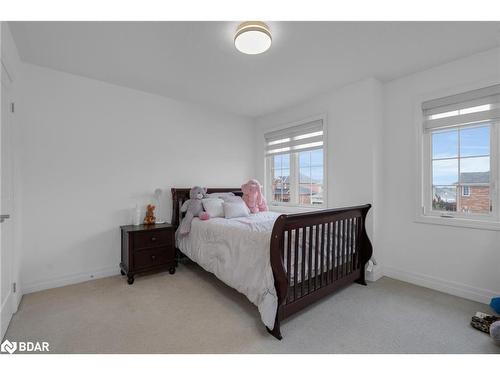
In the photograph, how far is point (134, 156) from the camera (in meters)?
3.07

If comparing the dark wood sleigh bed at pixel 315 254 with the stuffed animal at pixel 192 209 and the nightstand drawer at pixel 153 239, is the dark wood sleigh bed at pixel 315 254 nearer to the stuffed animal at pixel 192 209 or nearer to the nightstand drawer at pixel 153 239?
the stuffed animal at pixel 192 209

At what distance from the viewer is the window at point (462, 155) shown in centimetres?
223

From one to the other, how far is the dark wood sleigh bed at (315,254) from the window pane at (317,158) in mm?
1040

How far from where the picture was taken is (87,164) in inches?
108

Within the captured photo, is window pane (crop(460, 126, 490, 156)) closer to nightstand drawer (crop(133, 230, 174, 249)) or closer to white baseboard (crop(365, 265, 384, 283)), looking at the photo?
white baseboard (crop(365, 265, 384, 283))

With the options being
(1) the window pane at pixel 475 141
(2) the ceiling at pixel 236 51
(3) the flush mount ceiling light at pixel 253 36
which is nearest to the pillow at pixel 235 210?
(2) the ceiling at pixel 236 51

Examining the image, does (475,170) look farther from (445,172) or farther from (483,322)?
(483,322)

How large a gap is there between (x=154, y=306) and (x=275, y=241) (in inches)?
53.0

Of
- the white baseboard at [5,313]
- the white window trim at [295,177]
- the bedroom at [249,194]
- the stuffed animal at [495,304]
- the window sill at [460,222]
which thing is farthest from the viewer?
the white window trim at [295,177]

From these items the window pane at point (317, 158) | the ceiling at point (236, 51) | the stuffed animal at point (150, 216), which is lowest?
the stuffed animal at point (150, 216)

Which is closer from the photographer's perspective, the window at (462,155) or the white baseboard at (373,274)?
the window at (462,155)

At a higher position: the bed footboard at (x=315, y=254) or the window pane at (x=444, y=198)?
the window pane at (x=444, y=198)

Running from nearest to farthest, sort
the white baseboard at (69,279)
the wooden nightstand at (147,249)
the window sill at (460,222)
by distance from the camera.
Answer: the window sill at (460,222)
the white baseboard at (69,279)
the wooden nightstand at (147,249)
